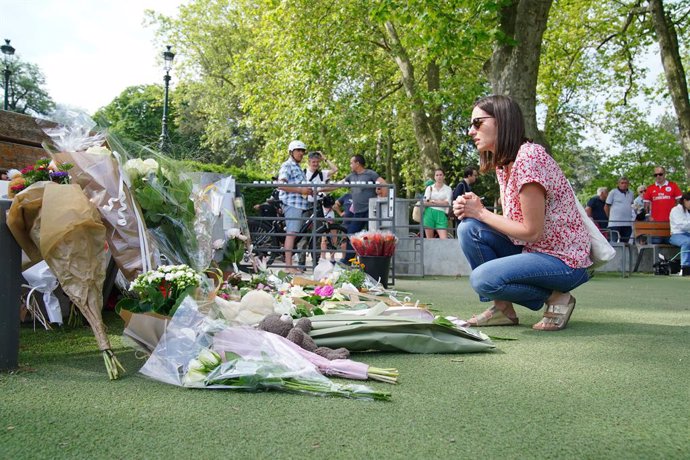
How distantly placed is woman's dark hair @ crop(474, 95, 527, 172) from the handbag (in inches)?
21.7

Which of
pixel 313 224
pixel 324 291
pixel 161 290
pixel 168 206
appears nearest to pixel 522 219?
pixel 324 291

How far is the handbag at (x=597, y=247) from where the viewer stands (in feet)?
14.6

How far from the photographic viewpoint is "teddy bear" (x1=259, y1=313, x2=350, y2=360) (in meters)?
3.37

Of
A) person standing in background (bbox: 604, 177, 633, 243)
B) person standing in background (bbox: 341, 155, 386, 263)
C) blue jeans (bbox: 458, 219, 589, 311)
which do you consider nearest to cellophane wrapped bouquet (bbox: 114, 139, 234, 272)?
blue jeans (bbox: 458, 219, 589, 311)

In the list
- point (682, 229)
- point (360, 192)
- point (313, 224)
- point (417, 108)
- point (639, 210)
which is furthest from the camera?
point (417, 108)

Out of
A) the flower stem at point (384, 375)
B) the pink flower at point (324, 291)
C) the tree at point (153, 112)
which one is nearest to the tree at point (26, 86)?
the tree at point (153, 112)

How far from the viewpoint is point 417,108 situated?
68.3 ft

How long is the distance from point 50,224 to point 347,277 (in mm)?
3749

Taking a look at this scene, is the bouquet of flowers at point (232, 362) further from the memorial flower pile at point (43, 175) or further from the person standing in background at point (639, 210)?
the person standing in background at point (639, 210)

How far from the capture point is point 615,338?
4.32m

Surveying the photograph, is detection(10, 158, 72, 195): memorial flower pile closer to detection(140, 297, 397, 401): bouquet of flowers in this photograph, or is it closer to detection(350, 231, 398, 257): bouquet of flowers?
detection(140, 297, 397, 401): bouquet of flowers

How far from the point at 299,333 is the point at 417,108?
59.2 feet

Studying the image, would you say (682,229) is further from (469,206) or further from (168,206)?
(168,206)

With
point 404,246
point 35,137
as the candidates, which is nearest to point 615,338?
point 35,137
